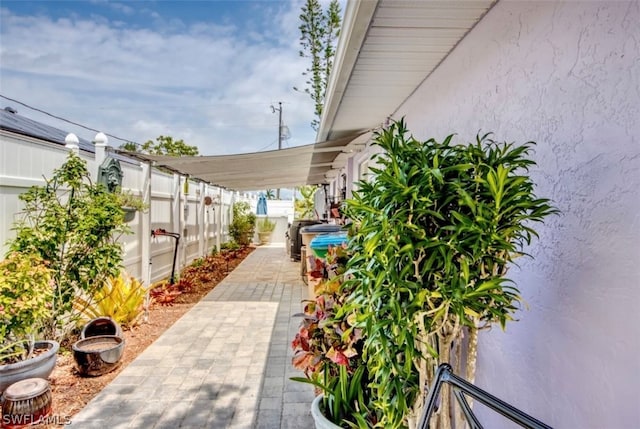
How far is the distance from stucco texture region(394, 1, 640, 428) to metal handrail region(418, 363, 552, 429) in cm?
59

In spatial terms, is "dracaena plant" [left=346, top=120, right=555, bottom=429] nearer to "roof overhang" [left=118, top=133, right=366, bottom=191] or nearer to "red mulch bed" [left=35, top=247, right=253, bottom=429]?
"red mulch bed" [left=35, top=247, right=253, bottom=429]

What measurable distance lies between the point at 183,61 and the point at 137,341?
39.5ft

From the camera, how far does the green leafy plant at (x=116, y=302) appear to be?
17.4ft

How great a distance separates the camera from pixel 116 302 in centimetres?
564

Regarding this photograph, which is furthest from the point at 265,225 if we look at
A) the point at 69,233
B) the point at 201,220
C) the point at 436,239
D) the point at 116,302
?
the point at 436,239

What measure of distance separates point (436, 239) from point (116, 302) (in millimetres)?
5443

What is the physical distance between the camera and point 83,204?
15.5 feet

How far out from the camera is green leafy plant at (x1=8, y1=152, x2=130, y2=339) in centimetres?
439

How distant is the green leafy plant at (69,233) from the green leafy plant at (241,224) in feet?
42.4

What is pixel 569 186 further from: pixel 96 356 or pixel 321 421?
pixel 96 356

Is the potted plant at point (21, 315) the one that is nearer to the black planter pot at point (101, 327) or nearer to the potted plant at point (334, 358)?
the black planter pot at point (101, 327)

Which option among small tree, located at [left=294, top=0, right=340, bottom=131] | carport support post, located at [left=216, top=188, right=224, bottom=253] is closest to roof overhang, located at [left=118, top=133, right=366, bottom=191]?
carport support post, located at [left=216, top=188, right=224, bottom=253]

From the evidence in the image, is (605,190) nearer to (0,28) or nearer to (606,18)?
(606,18)

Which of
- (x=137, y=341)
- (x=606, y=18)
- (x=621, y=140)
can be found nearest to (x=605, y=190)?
(x=621, y=140)
